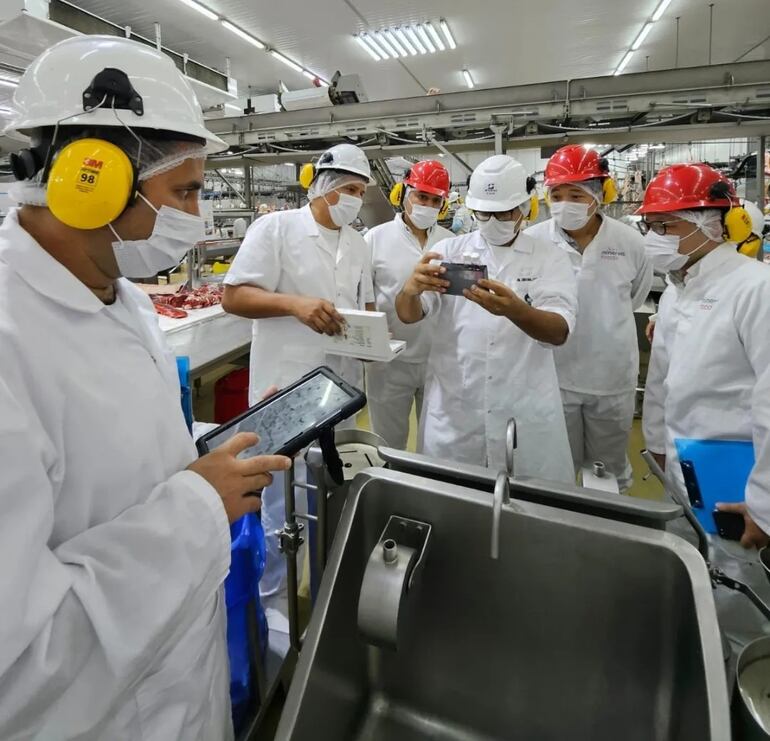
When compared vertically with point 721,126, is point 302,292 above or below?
below

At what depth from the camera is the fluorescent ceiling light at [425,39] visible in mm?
5432

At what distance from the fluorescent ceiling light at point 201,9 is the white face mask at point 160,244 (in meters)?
5.33

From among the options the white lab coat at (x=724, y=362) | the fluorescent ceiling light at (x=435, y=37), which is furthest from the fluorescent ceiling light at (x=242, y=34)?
the white lab coat at (x=724, y=362)

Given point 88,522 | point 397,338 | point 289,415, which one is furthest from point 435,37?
point 88,522

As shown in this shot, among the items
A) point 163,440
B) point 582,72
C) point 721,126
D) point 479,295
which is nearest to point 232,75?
point 582,72

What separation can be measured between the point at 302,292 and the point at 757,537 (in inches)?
63.5

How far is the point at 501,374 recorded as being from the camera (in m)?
1.71

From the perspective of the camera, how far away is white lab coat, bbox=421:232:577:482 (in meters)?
1.71

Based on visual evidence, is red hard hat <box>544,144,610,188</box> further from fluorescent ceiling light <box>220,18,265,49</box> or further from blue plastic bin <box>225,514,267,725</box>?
fluorescent ceiling light <box>220,18,265,49</box>

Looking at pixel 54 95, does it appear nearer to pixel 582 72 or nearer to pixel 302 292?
pixel 302 292

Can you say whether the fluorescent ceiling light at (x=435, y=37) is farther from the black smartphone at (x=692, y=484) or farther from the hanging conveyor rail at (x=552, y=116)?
the black smartphone at (x=692, y=484)

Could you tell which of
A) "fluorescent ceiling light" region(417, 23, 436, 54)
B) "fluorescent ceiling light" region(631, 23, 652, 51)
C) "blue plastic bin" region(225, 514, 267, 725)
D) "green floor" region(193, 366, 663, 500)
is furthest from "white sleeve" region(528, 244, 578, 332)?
"fluorescent ceiling light" region(631, 23, 652, 51)

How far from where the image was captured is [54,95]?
706 mm

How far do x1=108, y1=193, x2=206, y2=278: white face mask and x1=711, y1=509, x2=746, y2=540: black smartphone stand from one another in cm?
144
